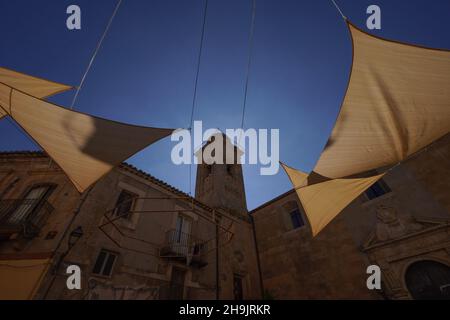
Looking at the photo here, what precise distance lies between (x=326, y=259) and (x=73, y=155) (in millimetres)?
10912

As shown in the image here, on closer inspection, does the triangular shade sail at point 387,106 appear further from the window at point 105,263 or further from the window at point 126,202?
the window at point 126,202

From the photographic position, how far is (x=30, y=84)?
18.0ft

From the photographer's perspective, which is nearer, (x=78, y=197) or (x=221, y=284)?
(x=78, y=197)

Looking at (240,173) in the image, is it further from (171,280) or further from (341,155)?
(341,155)

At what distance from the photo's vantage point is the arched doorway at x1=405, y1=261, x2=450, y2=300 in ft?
22.8

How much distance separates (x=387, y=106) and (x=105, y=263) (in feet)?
30.3

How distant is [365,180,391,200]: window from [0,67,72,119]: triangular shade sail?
1252cm

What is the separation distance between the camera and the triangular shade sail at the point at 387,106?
3.55 meters

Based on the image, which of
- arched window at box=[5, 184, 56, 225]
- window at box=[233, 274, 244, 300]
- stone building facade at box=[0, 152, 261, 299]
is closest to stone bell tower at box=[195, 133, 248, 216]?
stone building facade at box=[0, 152, 261, 299]

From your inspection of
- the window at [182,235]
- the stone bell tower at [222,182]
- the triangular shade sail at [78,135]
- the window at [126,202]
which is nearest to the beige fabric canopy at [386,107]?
the triangular shade sail at [78,135]

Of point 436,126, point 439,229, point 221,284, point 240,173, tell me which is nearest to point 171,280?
point 221,284

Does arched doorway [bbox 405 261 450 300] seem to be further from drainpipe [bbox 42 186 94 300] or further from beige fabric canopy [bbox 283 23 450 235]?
drainpipe [bbox 42 186 94 300]

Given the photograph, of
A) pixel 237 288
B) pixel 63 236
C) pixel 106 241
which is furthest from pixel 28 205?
pixel 237 288

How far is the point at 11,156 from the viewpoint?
28.6 feet
